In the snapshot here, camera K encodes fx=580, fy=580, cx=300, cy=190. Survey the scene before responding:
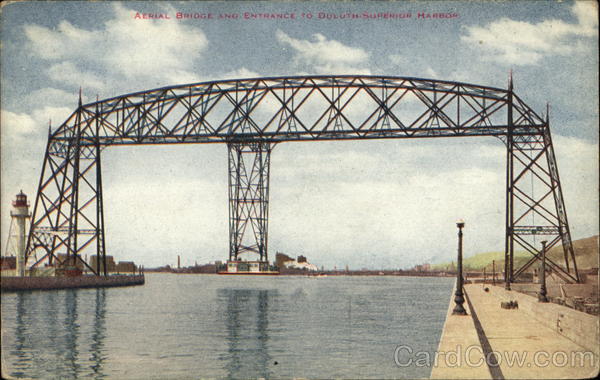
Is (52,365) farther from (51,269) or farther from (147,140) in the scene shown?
(51,269)

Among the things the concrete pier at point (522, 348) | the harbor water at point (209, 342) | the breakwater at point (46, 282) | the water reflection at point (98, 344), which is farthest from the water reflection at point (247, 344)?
the breakwater at point (46, 282)

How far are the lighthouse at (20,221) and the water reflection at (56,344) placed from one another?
1395 centimetres

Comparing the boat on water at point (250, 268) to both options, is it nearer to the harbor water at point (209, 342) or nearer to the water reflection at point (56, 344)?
the harbor water at point (209, 342)

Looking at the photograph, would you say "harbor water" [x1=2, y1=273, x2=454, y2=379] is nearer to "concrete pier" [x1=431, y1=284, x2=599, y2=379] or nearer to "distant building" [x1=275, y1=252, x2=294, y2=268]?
"concrete pier" [x1=431, y1=284, x2=599, y2=379]

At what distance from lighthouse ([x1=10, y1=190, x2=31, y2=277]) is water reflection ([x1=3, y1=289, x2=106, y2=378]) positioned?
13.9 m

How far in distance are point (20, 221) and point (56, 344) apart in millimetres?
28788

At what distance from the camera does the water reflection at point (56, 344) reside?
601 inches

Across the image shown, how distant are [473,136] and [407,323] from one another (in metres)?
14.5

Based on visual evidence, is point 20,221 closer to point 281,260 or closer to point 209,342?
point 209,342

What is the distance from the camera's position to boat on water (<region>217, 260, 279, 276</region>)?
224 feet

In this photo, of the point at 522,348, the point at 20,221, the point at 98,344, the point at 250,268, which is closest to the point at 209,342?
the point at 98,344

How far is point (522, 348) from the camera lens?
13.0 meters

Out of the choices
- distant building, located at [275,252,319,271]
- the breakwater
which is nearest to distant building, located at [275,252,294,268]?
distant building, located at [275,252,319,271]

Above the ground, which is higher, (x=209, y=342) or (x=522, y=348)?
(x=522, y=348)
